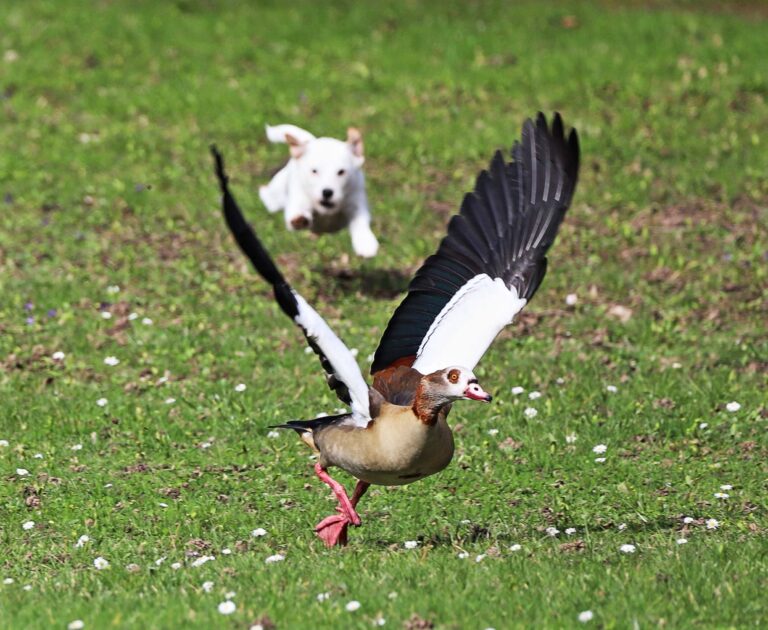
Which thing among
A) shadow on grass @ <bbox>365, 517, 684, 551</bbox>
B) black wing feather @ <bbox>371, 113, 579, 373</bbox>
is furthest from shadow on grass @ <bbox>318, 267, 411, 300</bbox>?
shadow on grass @ <bbox>365, 517, 684, 551</bbox>

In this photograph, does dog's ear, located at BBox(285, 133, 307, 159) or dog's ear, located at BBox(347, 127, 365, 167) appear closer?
dog's ear, located at BBox(285, 133, 307, 159)

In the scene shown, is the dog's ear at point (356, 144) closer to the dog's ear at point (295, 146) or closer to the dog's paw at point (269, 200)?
the dog's ear at point (295, 146)

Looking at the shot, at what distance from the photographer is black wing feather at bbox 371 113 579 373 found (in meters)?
7.25

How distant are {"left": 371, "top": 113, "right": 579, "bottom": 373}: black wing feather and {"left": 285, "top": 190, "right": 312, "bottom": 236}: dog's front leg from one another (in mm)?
4120

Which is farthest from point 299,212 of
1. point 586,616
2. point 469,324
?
point 586,616

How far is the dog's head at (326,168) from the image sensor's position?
1119 cm

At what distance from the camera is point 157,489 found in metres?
8.17

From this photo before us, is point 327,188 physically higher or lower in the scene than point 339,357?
lower

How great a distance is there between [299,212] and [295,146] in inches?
21.6

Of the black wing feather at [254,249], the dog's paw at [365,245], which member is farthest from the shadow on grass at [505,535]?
the dog's paw at [365,245]

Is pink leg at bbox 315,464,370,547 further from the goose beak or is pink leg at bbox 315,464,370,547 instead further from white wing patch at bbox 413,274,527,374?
the goose beak

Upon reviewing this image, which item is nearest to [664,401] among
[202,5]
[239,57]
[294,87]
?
[294,87]

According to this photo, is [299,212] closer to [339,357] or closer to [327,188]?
[327,188]

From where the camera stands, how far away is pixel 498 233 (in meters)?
7.39
